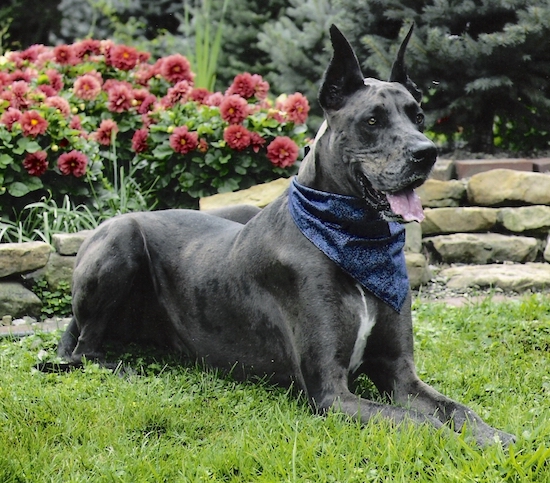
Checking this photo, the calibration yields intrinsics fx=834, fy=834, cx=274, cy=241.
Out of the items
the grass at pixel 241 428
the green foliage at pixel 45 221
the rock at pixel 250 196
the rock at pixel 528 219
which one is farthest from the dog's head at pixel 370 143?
the rock at pixel 528 219

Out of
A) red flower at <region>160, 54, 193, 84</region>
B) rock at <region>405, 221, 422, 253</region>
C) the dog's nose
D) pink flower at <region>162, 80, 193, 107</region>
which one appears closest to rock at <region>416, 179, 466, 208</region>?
rock at <region>405, 221, 422, 253</region>

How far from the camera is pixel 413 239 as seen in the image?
6.20 metres

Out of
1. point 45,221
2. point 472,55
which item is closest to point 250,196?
point 45,221

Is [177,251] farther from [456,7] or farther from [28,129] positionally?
[456,7]

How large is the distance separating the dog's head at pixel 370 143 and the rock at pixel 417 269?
8.41 feet

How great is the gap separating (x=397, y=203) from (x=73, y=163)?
12.3 ft

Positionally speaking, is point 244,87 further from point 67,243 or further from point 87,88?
point 67,243

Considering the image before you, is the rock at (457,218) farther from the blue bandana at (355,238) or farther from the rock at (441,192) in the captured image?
the blue bandana at (355,238)

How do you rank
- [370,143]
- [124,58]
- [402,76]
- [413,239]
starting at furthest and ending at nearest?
[124,58] < [413,239] < [402,76] < [370,143]

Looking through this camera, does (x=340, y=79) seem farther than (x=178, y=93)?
No

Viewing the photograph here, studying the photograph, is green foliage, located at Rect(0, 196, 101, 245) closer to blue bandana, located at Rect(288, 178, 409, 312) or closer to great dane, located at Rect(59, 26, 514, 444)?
great dane, located at Rect(59, 26, 514, 444)

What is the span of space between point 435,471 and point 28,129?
456 centimetres

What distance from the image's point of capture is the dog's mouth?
3.09 metres

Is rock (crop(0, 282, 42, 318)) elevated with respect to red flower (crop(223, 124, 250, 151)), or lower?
lower
